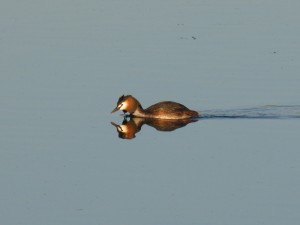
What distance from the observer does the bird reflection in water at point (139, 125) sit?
17.2 metres

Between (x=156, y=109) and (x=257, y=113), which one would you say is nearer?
(x=257, y=113)

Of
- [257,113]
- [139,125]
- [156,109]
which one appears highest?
[156,109]

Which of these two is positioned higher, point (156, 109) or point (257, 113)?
point (156, 109)

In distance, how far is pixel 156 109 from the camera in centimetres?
1809

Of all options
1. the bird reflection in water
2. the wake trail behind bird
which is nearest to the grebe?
the bird reflection in water

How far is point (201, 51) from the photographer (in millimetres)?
22062

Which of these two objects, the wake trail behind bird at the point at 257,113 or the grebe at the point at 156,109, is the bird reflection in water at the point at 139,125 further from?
the wake trail behind bird at the point at 257,113

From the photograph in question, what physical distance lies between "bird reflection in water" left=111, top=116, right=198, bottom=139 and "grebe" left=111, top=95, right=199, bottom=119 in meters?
0.07

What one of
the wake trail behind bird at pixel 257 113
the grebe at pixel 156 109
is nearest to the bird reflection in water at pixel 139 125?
the grebe at pixel 156 109

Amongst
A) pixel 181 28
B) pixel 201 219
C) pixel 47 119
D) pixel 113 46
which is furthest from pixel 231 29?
pixel 201 219

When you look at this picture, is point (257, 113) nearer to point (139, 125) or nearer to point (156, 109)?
point (156, 109)

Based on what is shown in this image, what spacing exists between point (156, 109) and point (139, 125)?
1.22ft

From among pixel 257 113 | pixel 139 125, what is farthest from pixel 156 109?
pixel 257 113

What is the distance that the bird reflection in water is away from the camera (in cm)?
1722
